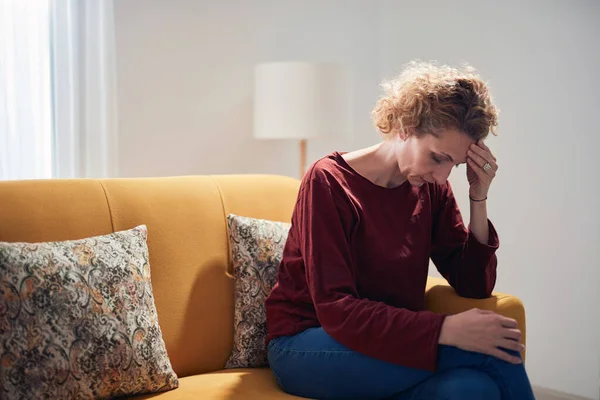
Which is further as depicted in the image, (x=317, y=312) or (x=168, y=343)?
(x=168, y=343)

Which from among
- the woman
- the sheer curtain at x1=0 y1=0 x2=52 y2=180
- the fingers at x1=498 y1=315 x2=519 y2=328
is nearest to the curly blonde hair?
the woman

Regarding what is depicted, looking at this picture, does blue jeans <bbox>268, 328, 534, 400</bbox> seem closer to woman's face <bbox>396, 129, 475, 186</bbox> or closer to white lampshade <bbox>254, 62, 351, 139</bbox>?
woman's face <bbox>396, 129, 475, 186</bbox>

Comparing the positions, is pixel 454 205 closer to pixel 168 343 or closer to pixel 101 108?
pixel 168 343

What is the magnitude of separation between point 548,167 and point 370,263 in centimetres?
151

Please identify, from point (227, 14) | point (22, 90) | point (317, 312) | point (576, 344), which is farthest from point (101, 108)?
point (576, 344)

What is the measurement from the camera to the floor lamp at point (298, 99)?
9.77 ft

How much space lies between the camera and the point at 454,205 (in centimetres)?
210

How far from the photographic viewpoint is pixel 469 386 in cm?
156

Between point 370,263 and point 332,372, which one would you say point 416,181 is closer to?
point 370,263

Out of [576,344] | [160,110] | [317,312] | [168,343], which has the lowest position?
[576,344]

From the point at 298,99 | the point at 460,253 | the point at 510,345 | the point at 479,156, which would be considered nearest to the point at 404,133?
the point at 479,156

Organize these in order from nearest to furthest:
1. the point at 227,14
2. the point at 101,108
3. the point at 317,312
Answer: the point at 317,312, the point at 101,108, the point at 227,14

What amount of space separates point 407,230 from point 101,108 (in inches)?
54.7

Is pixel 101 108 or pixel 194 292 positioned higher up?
pixel 101 108
